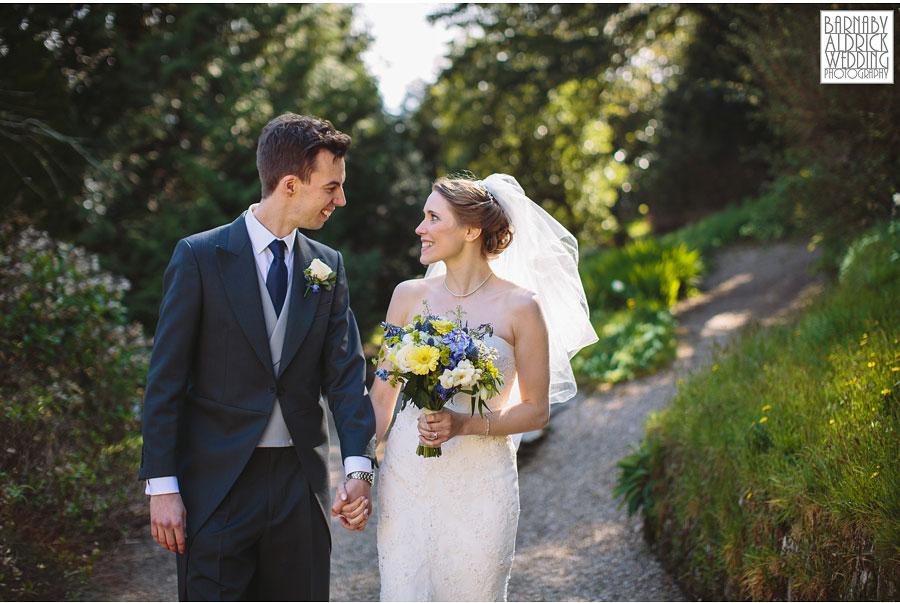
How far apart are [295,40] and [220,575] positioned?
11.9 metres

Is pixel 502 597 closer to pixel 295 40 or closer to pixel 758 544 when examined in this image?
pixel 758 544

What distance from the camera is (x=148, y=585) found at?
486 cm

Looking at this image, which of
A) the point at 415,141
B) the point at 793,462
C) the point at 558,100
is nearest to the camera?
the point at 793,462

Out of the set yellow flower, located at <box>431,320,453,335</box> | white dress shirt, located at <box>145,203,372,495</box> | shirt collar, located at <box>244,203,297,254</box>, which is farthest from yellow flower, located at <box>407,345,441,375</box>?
shirt collar, located at <box>244,203,297,254</box>

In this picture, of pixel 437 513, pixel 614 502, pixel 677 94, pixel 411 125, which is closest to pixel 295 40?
pixel 411 125

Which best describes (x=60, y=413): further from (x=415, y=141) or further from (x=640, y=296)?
(x=415, y=141)

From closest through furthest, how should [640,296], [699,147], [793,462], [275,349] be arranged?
1. [275,349]
2. [793,462]
3. [640,296]
4. [699,147]

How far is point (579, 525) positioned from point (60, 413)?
391 cm

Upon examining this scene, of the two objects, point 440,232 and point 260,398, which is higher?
Result: point 440,232

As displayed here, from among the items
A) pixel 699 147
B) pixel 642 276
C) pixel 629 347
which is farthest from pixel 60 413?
pixel 699 147

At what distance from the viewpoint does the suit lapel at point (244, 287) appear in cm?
274

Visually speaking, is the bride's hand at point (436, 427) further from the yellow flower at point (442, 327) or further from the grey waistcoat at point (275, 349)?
the grey waistcoat at point (275, 349)

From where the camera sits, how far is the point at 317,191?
9.61ft

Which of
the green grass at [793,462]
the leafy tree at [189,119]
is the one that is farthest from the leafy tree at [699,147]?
the green grass at [793,462]
